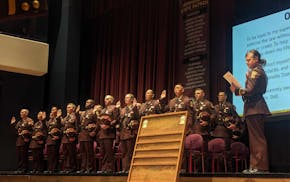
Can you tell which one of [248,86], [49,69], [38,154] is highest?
[49,69]

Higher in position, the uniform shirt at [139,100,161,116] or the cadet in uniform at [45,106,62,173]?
the uniform shirt at [139,100,161,116]

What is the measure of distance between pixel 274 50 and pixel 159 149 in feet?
9.00

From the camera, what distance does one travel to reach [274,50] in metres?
6.20

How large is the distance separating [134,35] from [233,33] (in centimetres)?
238

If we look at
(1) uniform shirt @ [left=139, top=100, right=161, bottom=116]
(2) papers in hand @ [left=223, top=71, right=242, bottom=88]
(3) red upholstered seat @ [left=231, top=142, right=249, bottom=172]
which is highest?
(2) papers in hand @ [left=223, top=71, right=242, bottom=88]

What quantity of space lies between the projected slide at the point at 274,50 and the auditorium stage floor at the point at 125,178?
1.92m

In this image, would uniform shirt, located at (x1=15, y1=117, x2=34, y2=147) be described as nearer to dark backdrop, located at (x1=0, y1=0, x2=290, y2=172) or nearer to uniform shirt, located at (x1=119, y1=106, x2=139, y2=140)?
dark backdrop, located at (x1=0, y1=0, x2=290, y2=172)

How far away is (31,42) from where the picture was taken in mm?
10023

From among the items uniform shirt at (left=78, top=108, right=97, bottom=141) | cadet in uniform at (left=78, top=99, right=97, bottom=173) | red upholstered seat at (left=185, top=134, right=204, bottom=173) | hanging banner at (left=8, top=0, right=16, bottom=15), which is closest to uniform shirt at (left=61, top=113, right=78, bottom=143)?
cadet in uniform at (left=78, top=99, right=97, bottom=173)

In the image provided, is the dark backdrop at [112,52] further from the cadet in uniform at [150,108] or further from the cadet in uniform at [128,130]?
the cadet in uniform at [128,130]

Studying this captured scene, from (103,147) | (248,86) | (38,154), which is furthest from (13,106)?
(248,86)

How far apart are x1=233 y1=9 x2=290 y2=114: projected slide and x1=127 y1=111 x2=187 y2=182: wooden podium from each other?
7.43 ft

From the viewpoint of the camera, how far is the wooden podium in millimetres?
3963

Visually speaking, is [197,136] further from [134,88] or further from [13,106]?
[13,106]
